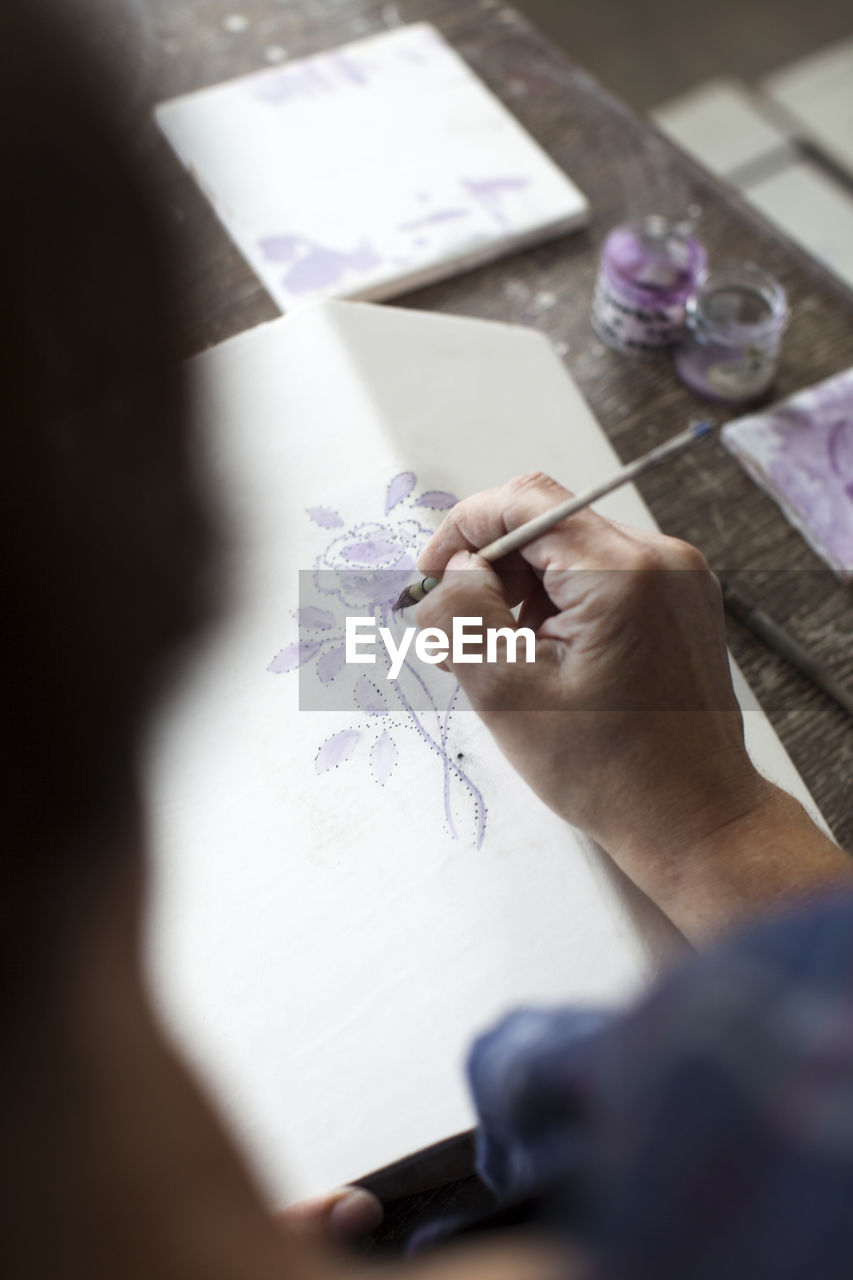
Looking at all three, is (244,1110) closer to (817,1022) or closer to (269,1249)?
(269,1249)

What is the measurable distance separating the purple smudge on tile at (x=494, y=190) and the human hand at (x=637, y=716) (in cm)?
46

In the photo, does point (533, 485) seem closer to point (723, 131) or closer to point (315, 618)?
point (315, 618)

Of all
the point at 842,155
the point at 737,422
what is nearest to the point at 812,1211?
the point at 737,422

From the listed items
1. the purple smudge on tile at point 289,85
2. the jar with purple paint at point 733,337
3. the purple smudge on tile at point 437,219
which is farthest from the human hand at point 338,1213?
the purple smudge on tile at point 289,85

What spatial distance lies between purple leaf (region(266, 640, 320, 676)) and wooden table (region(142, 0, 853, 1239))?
23cm

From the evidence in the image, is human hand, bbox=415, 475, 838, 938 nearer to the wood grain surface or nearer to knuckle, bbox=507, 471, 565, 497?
knuckle, bbox=507, 471, 565, 497

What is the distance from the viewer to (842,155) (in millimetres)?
1406

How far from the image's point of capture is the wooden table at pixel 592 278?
0.71 meters

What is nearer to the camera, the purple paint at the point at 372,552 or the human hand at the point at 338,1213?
the human hand at the point at 338,1213

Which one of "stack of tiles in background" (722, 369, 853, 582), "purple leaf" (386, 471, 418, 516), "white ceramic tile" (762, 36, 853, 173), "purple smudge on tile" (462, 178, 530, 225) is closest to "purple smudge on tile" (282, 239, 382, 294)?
"purple smudge on tile" (462, 178, 530, 225)

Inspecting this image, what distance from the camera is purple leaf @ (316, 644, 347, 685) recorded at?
0.64 meters

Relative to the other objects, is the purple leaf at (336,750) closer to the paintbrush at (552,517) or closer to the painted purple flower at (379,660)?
the painted purple flower at (379,660)

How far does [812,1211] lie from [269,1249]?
0.15 m

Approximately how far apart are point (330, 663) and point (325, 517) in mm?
113
